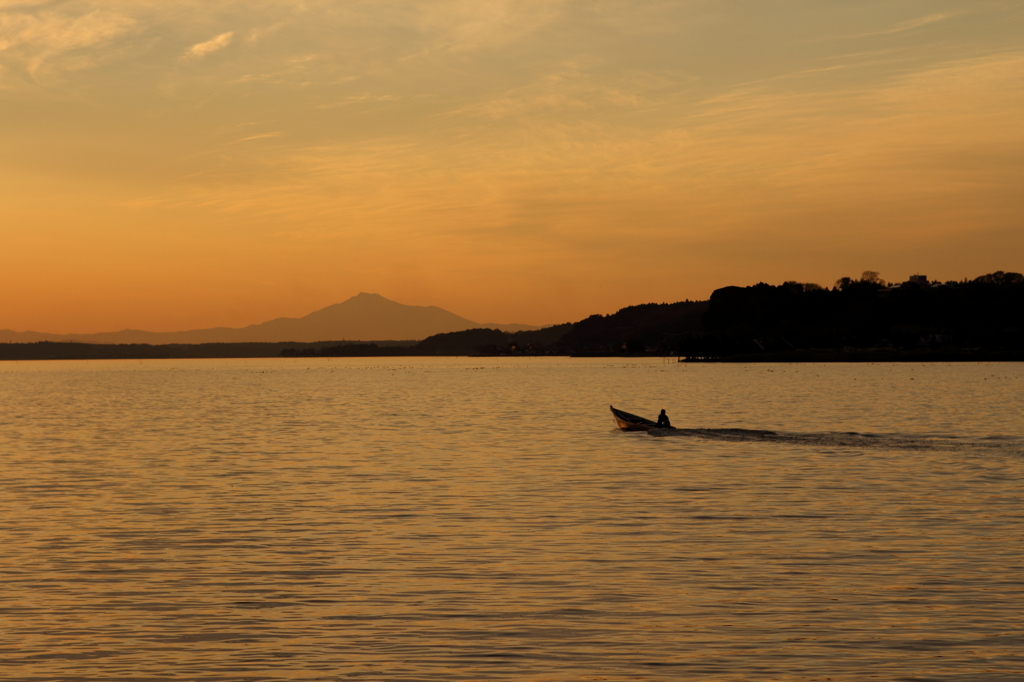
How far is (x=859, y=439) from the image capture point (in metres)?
65.8

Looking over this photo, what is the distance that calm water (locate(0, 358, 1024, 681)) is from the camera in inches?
708

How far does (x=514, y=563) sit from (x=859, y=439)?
147ft

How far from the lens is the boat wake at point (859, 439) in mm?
59438

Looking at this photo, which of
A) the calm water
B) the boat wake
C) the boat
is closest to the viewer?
the calm water

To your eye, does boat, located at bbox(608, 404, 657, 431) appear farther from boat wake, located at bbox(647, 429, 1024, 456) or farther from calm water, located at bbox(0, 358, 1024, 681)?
calm water, located at bbox(0, 358, 1024, 681)

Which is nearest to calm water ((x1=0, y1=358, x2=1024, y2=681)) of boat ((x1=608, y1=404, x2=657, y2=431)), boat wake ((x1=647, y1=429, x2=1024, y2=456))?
boat wake ((x1=647, y1=429, x2=1024, y2=456))

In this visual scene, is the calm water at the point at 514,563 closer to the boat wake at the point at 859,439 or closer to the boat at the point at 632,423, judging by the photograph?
the boat wake at the point at 859,439

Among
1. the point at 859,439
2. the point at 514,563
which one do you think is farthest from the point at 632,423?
the point at 514,563

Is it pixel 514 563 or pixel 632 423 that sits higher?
pixel 632 423

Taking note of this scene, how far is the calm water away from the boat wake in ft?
6.77

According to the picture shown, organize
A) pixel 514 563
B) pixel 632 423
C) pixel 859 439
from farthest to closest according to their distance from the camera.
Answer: pixel 632 423 < pixel 859 439 < pixel 514 563

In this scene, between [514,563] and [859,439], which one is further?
[859,439]

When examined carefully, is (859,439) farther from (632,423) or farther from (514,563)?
(514,563)

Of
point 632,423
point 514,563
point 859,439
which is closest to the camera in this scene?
point 514,563
